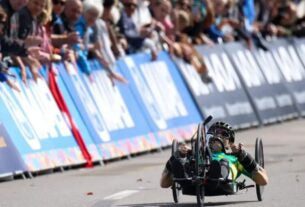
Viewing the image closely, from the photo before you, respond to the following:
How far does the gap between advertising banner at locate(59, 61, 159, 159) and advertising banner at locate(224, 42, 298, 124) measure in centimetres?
592

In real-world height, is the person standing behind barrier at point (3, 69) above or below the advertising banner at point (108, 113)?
above

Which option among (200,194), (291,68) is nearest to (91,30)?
(200,194)

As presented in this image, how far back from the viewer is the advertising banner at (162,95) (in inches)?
807

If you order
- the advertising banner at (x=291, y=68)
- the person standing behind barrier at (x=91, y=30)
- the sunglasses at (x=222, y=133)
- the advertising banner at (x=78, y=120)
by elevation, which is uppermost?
the person standing behind barrier at (x=91, y=30)

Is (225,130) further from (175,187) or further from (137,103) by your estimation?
(137,103)

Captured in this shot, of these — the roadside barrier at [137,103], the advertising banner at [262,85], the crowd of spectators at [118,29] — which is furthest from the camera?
the advertising banner at [262,85]

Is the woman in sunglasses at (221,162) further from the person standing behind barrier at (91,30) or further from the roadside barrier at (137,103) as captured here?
the person standing behind barrier at (91,30)

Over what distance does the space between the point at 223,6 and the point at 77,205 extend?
48.4 ft

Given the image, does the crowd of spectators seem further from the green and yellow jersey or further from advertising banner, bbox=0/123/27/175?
the green and yellow jersey

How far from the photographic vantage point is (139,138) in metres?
19.7

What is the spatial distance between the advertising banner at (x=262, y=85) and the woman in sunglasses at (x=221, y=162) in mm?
13603

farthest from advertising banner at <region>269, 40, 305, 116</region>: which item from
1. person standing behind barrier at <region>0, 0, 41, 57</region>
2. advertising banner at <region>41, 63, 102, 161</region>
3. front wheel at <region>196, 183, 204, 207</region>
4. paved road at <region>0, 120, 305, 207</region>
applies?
front wheel at <region>196, 183, 204, 207</region>

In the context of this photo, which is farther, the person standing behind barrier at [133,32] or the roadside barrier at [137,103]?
the person standing behind barrier at [133,32]

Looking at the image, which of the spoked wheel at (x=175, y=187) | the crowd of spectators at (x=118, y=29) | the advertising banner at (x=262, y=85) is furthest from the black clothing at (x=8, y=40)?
the advertising banner at (x=262, y=85)
